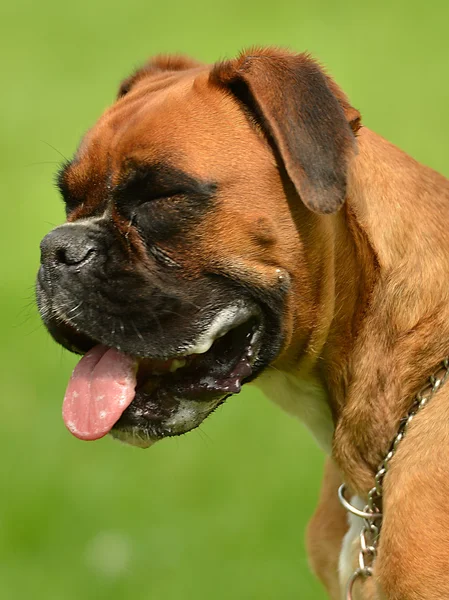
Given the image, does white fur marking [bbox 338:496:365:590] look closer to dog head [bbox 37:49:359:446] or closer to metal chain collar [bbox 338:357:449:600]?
metal chain collar [bbox 338:357:449:600]

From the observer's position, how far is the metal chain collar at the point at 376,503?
151 inches

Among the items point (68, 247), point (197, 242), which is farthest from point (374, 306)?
point (68, 247)

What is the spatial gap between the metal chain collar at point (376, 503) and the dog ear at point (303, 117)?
695mm

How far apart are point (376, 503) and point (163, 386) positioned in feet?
2.79

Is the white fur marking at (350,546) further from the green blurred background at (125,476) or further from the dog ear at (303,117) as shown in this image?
the dog ear at (303,117)

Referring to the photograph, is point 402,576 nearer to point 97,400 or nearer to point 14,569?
point 97,400

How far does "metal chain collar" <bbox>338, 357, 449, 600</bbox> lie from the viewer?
151 inches

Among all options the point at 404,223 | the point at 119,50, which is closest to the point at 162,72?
the point at 404,223

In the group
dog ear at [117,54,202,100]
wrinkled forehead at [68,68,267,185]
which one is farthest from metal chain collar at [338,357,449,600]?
dog ear at [117,54,202,100]

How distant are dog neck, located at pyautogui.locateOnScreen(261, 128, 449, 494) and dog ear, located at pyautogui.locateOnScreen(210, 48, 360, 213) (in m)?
0.17

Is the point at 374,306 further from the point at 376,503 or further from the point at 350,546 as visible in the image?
the point at 350,546

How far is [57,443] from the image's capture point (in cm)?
752

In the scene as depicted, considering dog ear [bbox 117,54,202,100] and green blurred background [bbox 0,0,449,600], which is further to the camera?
green blurred background [bbox 0,0,449,600]

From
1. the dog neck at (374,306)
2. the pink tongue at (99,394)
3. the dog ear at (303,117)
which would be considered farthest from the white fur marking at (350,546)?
the dog ear at (303,117)
